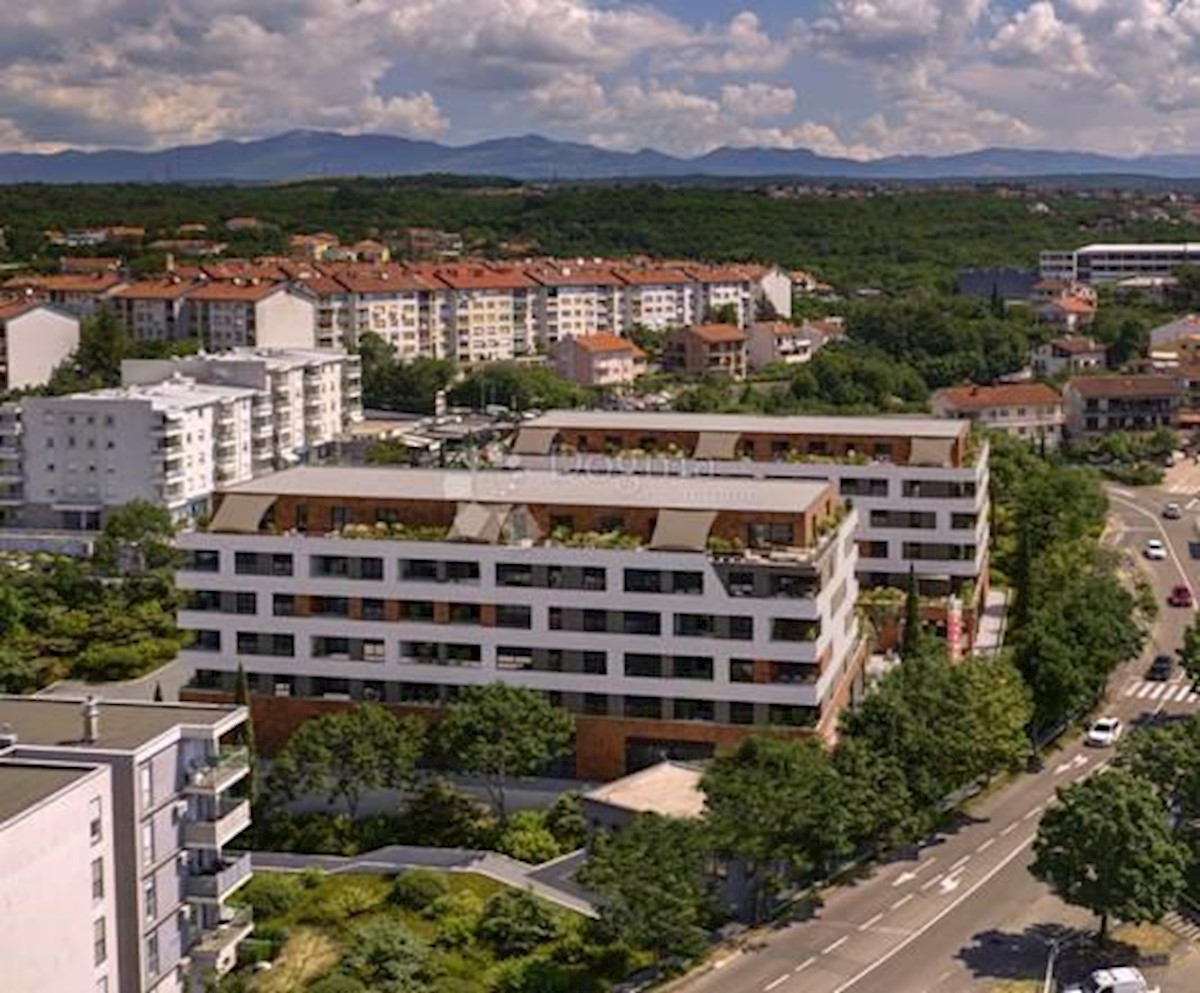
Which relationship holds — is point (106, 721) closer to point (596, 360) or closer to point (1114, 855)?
point (1114, 855)

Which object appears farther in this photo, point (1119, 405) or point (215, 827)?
point (1119, 405)

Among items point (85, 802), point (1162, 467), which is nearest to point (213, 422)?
point (1162, 467)

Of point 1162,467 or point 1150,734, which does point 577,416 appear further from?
point 1162,467

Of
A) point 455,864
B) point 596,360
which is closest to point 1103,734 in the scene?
point 455,864

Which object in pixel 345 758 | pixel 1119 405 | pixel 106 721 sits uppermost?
pixel 106 721

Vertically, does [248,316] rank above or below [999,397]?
above

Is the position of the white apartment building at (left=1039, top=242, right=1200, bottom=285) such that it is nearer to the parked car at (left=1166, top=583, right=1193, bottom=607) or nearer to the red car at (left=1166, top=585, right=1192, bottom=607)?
the parked car at (left=1166, top=583, right=1193, bottom=607)
